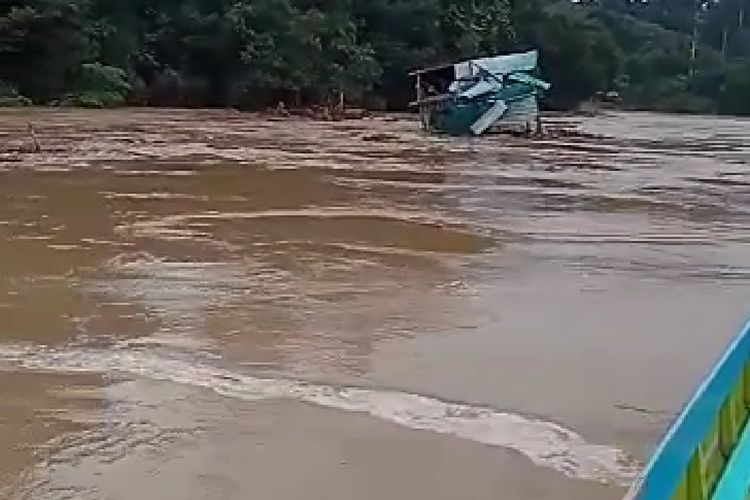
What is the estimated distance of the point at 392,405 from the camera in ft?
16.8

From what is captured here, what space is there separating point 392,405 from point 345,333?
4.36 ft

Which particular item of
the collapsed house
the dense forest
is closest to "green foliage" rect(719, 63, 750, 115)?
the dense forest

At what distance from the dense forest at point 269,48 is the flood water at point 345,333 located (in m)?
17.9

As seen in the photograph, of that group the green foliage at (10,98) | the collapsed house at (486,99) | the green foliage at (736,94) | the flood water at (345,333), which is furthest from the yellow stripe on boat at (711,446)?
the green foliage at (736,94)

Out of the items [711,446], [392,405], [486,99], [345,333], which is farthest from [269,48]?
[711,446]

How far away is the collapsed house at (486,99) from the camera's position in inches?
1007

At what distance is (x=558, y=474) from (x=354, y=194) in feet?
29.9

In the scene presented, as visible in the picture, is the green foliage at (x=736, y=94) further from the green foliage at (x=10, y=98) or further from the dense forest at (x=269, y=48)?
the green foliage at (x=10, y=98)

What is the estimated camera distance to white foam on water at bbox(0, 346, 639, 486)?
4.50 metres

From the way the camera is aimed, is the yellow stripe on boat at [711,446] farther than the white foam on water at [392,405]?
No

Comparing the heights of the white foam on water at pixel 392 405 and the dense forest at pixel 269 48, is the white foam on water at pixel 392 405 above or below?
below

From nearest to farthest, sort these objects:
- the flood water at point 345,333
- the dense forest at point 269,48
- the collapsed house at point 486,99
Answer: the flood water at point 345,333 → the collapsed house at point 486,99 → the dense forest at point 269,48

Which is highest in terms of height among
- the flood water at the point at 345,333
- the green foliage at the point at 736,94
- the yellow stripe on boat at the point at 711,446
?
the yellow stripe on boat at the point at 711,446

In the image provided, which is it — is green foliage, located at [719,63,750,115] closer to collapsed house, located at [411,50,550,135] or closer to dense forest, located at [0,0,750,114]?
dense forest, located at [0,0,750,114]
